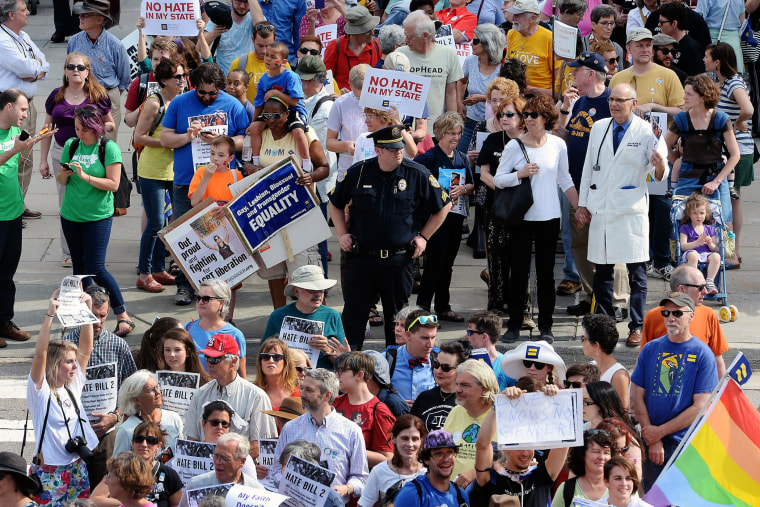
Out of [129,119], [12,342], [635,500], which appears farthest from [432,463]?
[129,119]

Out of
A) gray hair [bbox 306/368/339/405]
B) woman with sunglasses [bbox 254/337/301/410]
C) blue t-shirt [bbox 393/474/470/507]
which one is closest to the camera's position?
blue t-shirt [bbox 393/474/470/507]

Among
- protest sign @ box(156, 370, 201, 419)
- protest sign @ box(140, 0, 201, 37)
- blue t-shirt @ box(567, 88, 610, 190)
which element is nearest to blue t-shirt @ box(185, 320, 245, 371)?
protest sign @ box(156, 370, 201, 419)

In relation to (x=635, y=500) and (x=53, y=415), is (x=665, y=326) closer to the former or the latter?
(x=635, y=500)

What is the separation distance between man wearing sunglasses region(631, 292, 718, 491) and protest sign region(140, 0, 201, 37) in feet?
22.4

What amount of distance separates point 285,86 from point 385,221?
2197mm

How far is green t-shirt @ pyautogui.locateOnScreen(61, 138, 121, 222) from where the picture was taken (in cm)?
1145

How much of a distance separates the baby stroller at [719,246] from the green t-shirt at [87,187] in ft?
16.7

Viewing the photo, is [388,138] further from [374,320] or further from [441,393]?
[441,393]

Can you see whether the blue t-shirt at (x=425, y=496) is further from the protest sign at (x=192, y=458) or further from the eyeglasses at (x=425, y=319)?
the eyeglasses at (x=425, y=319)

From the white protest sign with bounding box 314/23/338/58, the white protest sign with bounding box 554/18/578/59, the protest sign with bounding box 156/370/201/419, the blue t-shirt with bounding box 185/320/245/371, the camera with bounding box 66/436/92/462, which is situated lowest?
the camera with bounding box 66/436/92/462

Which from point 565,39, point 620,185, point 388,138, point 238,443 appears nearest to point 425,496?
point 238,443

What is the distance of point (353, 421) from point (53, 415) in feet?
6.43

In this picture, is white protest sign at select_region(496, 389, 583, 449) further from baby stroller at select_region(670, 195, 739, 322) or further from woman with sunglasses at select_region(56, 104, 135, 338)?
woman with sunglasses at select_region(56, 104, 135, 338)

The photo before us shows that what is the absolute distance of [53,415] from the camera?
8.35 meters
